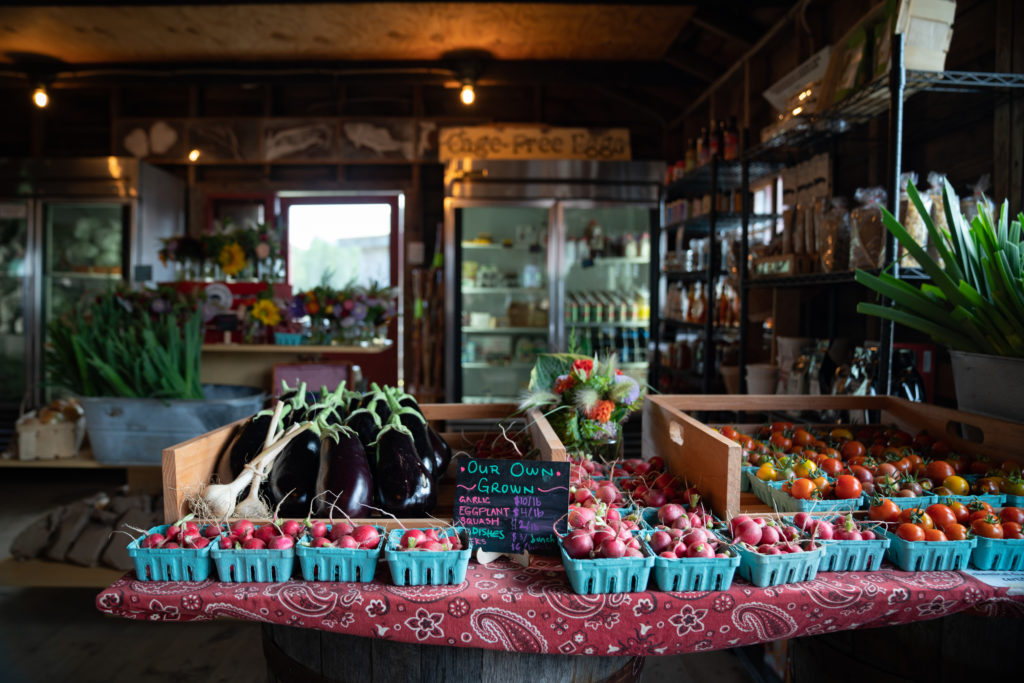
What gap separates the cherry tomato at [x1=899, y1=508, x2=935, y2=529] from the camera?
129cm

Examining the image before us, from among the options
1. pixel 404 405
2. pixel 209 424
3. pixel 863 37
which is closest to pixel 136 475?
pixel 209 424

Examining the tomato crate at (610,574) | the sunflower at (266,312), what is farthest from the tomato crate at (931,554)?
the sunflower at (266,312)

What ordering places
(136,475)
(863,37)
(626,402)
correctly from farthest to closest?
(136,475) < (863,37) < (626,402)

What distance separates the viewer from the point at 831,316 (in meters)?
3.33

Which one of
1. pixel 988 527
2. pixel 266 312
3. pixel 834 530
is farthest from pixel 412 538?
pixel 266 312

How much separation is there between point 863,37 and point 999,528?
181 cm

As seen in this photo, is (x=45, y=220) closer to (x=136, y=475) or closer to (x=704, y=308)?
(x=136, y=475)

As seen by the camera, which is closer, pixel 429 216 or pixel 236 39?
pixel 236 39

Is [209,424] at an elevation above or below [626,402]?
below

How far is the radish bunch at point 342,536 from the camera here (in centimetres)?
122

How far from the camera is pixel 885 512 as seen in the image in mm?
1326

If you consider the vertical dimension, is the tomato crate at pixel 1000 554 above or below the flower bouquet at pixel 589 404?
below

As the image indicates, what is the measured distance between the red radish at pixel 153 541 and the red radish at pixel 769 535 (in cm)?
105

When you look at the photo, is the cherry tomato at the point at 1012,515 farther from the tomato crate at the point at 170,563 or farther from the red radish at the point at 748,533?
the tomato crate at the point at 170,563
